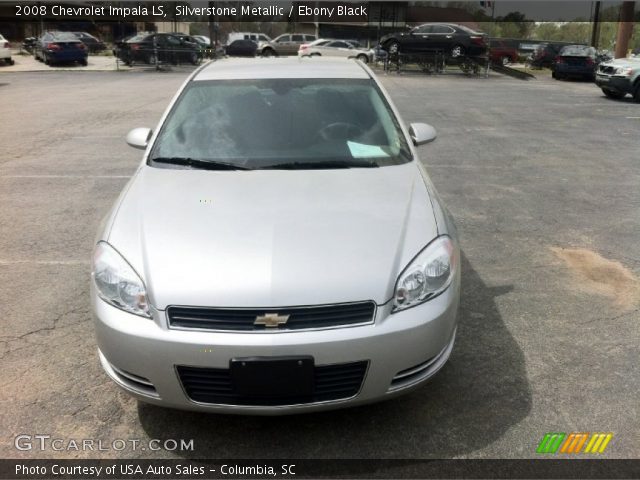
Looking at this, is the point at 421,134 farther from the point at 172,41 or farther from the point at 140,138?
the point at 172,41

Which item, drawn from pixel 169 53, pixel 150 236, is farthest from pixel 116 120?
pixel 169 53

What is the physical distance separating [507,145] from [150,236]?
27.5 ft

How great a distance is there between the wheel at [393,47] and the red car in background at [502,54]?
23.8 ft

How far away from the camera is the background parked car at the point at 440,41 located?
29.3 meters

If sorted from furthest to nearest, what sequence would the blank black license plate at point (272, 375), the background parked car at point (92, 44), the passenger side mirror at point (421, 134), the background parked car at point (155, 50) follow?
the background parked car at point (92, 44) < the background parked car at point (155, 50) < the passenger side mirror at point (421, 134) < the blank black license plate at point (272, 375)

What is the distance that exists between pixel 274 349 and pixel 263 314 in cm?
15

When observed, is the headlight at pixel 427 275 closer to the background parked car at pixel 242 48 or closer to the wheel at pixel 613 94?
the wheel at pixel 613 94

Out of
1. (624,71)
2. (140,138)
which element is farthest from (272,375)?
(624,71)

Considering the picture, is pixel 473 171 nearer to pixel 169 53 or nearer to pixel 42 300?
pixel 42 300

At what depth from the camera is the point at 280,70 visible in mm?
4316

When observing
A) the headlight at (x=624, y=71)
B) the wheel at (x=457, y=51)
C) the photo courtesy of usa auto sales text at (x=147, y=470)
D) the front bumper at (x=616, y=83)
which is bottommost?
the photo courtesy of usa auto sales text at (x=147, y=470)

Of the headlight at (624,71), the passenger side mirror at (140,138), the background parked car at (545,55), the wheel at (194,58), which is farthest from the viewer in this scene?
the background parked car at (545,55)

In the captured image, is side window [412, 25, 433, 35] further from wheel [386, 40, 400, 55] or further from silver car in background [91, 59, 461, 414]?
silver car in background [91, 59, 461, 414]

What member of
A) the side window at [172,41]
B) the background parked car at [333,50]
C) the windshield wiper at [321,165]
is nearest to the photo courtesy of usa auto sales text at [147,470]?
the windshield wiper at [321,165]
